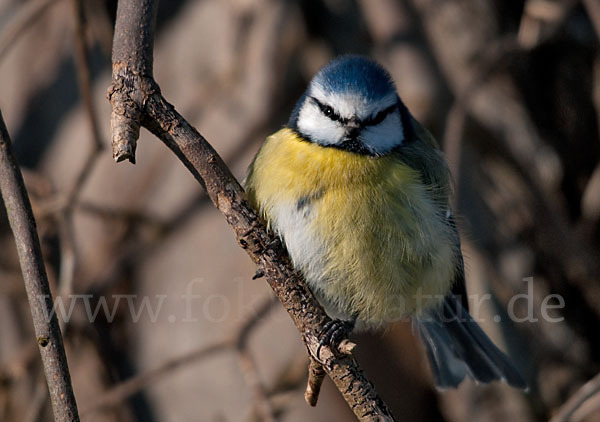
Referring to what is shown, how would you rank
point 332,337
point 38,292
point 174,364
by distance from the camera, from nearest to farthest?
point 38,292
point 332,337
point 174,364

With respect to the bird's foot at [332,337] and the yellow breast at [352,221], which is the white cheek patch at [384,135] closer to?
the yellow breast at [352,221]

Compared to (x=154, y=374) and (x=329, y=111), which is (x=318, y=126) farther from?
(x=154, y=374)

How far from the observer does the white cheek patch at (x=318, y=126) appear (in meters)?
1.90

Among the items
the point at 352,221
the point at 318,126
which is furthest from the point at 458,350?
the point at 318,126

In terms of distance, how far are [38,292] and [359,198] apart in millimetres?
834

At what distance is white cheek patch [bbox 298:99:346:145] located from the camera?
1.90 m

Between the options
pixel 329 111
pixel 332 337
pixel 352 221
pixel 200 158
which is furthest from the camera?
pixel 329 111

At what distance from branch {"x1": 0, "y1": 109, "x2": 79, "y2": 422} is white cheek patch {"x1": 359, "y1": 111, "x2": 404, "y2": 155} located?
91cm

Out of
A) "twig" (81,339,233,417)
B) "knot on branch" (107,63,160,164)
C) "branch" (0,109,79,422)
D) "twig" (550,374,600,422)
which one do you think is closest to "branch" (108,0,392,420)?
"knot on branch" (107,63,160,164)

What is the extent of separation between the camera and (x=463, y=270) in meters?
2.23

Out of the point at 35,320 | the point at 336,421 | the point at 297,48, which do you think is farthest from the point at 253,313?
the point at 35,320

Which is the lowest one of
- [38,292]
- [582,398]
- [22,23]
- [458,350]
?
[582,398]

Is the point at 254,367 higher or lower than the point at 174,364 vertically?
lower

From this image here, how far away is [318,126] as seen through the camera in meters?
1.94
